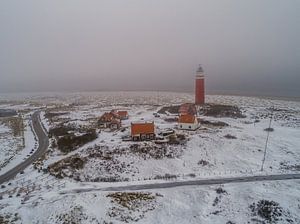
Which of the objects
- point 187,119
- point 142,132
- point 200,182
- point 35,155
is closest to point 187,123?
point 187,119

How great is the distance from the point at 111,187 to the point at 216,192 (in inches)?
430

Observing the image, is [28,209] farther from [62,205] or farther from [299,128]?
[299,128]

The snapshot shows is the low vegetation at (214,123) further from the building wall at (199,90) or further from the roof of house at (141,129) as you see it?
the building wall at (199,90)

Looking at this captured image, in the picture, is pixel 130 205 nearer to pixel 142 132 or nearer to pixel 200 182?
pixel 200 182

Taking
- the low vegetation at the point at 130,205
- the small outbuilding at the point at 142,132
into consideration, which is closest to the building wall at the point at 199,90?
the small outbuilding at the point at 142,132

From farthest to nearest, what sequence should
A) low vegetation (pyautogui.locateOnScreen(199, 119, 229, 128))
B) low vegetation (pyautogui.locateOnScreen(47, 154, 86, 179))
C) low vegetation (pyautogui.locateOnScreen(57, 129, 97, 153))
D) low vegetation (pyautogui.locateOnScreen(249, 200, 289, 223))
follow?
low vegetation (pyautogui.locateOnScreen(199, 119, 229, 128)), low vegetation (pyautogui.locateOnScreen(57, 129, 97, 153)), low vegetation (pyautogui.locateOnScreen(47, 154, 86, 179)), low vegetation (pyautogui.locateOnScreen(249, 200, 289, 223))

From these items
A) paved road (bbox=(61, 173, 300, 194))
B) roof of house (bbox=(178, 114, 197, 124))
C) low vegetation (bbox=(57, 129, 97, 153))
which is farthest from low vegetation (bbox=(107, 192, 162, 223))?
roof of house (bbox=(178, 114, 197, 124))

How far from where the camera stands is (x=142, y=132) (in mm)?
41000

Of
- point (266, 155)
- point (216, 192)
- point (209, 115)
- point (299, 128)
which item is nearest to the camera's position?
point (216, 192)

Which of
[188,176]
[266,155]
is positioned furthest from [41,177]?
[266,155]

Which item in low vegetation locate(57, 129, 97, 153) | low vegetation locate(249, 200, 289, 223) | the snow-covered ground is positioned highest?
low vegetation locate(57, 129, 97, 153)

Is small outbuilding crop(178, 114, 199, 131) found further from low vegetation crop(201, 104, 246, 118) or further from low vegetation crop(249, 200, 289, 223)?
low vegetation crop(249, 200, 289, 223)

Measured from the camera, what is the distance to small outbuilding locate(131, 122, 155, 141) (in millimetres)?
40906

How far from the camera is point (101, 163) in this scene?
33.4m
